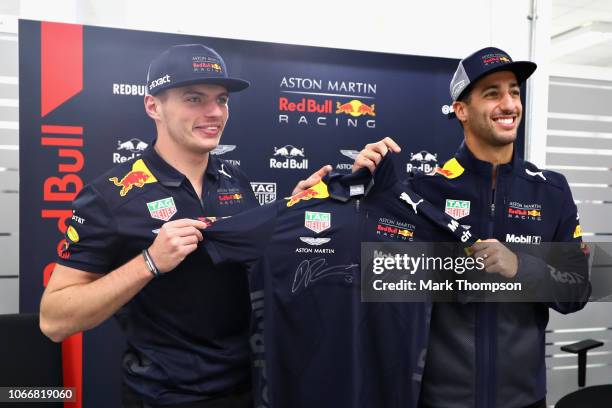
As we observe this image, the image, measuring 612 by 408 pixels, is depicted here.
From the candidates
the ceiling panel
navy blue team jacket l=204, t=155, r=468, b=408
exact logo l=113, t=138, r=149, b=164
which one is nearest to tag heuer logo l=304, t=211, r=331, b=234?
navy blue team jacket l=204, t=155, r=468, b=408

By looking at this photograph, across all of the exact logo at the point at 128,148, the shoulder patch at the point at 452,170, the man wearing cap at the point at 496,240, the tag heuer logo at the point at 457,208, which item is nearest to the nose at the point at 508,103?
the man wearing cap at the point at 496,240

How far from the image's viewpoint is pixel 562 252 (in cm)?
156

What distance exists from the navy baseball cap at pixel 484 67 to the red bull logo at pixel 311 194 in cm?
58

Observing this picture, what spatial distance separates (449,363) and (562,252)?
20.7 inches

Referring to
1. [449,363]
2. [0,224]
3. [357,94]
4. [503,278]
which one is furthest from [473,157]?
[0,224]

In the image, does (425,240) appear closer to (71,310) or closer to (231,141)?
(71,310)

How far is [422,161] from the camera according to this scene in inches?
109

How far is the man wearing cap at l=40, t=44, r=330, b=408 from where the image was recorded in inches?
53.0

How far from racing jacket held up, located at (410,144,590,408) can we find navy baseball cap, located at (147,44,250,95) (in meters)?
0.74

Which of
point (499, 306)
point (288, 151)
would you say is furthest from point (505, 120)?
point (288, 151)

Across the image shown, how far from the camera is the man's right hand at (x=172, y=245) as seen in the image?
1266 millimetres

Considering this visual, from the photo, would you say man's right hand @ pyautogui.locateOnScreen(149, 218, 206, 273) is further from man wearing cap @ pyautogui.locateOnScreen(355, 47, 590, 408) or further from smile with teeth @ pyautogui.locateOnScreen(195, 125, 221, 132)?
man wearing cap @ pyautogui.locateOnScreen(355, 47, 590, 408)

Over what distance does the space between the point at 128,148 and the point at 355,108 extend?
1.24 metres

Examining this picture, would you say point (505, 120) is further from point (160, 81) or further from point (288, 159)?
point (288, 159)
